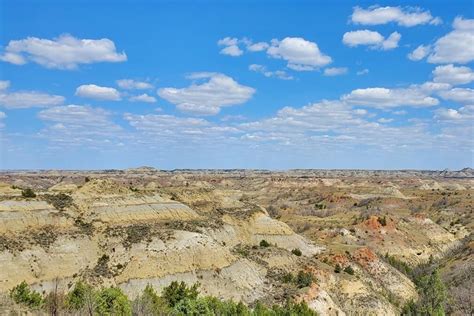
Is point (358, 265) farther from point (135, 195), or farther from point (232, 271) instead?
point (135, 195)

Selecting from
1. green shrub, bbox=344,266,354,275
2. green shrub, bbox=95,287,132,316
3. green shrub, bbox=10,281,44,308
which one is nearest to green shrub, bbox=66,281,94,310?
green shrub, bbox=95,287,132,316

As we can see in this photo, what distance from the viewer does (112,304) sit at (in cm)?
4462

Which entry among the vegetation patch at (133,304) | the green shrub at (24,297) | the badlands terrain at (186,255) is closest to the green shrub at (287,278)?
the badlands terrain at (186,255)

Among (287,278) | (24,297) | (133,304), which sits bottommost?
(287,278)

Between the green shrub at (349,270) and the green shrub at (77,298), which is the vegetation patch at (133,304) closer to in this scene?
the green shrub at (77,298)

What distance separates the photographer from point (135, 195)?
7612cm

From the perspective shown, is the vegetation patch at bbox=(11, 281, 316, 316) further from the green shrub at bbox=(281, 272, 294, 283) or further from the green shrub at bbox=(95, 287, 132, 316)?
the green shrub at bbox=(281, 272, 294, 283)

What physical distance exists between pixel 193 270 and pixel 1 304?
99.3 ft

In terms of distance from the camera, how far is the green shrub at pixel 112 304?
143 ft

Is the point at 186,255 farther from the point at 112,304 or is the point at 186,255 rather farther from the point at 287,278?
the point at 112,304

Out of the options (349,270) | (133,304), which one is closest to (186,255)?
(133,304)

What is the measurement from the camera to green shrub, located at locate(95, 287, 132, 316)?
4350 cm

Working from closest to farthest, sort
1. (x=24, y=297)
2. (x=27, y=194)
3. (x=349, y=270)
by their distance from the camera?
(x=24, y=297) < (x=27, y=194) < (x=349, y=270)

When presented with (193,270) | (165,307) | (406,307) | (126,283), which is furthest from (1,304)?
(406,307)
